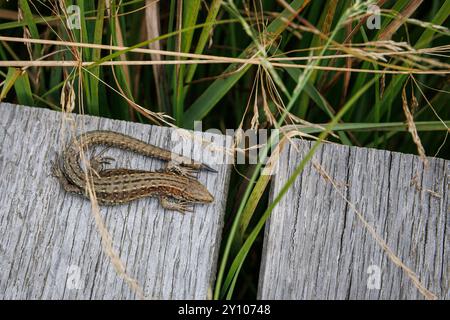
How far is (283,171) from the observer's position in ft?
9.43

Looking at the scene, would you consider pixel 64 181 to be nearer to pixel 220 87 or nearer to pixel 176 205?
pixel 176 205

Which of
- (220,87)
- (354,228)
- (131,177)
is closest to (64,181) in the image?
(131,177)

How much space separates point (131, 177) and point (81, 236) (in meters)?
0.43

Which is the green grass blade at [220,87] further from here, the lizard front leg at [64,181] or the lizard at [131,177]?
the lizard front leg at [64,181]

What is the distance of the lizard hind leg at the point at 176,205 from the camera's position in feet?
9.02

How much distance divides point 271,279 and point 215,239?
13.6 inches

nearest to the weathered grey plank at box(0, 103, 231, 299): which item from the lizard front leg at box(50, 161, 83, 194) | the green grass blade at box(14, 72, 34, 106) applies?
the lizard front leg at box(50, 161, 83, 194)

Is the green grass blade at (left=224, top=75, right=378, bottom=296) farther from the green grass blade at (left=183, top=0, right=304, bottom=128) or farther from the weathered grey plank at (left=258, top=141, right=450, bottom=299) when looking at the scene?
the green grass blade at (left=183, top=0, right=304, bottom=128)

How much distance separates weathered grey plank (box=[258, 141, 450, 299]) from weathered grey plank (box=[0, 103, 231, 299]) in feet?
1.15

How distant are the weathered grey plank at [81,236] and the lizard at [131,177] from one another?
5cm

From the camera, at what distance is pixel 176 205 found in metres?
2.76

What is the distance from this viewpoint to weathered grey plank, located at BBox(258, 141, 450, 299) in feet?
8.93

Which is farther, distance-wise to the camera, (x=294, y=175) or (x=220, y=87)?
(x=220, y=87)
